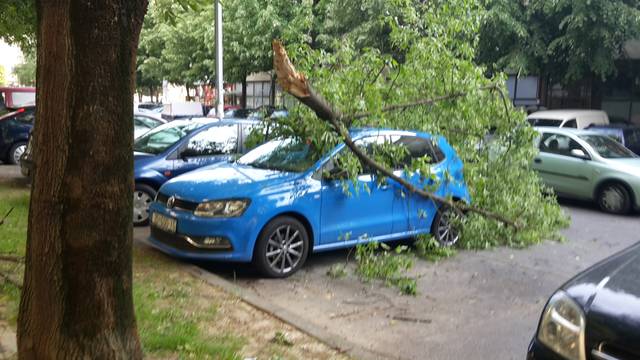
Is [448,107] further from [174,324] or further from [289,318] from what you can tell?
[174,324]

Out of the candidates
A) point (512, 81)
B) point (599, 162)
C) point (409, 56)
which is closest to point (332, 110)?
point (409, 56)

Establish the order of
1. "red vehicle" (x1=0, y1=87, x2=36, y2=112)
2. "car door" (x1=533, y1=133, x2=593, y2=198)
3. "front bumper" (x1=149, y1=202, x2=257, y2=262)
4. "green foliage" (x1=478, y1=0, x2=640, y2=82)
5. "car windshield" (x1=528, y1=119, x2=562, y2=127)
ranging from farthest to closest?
"red vehicle" (x1=0, y1=87, x2=36, y2=112)
"green foliage" (x1=478, y1=0, x2=640, y2=82)
"car windshield" (x1=528, y1=119, x2=562, y2=127)
"car door" (x1=533, y1=133, x2=593, y2=198)
"front bumper" (x1=149, y1=202, x2=257, y2=262)

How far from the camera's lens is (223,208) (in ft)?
21.5

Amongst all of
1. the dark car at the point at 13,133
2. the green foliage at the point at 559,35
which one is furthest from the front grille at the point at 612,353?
the dark car at the point at 13,133

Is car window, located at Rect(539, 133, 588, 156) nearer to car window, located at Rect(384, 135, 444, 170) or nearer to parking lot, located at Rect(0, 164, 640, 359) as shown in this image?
parking lot, located at Rect(0, 164, 640, 359)

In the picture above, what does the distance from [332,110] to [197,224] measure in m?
1.91

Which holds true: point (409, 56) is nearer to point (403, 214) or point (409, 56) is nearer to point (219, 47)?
point (403, 214)

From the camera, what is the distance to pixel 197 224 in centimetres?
656

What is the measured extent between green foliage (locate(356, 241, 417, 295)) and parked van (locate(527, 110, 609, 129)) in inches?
365

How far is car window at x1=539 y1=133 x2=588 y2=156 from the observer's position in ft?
39.3

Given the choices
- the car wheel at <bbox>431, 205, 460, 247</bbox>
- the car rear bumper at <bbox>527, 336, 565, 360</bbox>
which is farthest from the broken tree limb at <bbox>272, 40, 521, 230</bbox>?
the car rear bumper at <bbox>527, 336, 565, 360</bbox>

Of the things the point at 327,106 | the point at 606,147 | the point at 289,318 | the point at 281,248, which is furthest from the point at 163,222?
the point at 606,147

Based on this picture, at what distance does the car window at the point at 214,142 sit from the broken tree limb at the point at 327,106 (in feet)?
9.18

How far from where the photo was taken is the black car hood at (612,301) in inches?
113
